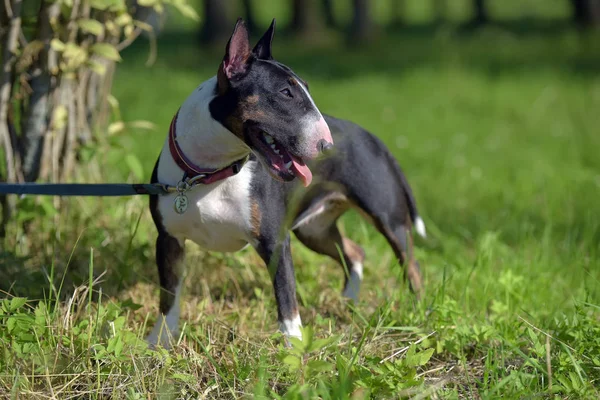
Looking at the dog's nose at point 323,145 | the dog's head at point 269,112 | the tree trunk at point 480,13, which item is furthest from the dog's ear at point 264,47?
the tree trunk at point 480,13

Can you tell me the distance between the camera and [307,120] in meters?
3.09

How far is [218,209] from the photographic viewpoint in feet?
11.2

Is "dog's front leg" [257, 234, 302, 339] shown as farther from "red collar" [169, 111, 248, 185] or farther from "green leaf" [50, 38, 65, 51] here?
"green leaf" [50, 38, 65, 51]

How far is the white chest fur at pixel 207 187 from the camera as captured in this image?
10.8 ft

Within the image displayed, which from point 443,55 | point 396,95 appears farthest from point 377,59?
point 396,95

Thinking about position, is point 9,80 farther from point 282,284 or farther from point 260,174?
point 282,284

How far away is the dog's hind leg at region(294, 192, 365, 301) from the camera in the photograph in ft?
13.9

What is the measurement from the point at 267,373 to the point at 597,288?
1.89 m

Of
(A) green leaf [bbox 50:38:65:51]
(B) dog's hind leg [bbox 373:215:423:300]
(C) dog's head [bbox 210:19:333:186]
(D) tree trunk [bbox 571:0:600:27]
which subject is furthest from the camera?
(D) tree trunk [bbox 571:0:600:27]

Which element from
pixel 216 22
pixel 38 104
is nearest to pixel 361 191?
pixel 38 104

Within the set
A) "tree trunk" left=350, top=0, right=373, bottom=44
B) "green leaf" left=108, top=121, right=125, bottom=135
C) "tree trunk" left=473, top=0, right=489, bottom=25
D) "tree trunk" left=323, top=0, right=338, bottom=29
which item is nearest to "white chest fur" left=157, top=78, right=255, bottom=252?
"green leaf" left=108, top=121, right=125, bottom=135

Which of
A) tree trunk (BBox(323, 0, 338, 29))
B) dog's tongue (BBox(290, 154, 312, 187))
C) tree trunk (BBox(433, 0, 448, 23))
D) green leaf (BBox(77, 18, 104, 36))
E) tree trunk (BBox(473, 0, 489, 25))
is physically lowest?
tree trunk (BBox(433, 0, 448, 23))

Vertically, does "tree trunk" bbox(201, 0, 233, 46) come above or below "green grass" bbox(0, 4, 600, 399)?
below

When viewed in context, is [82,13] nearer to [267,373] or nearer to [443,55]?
[267,373]
